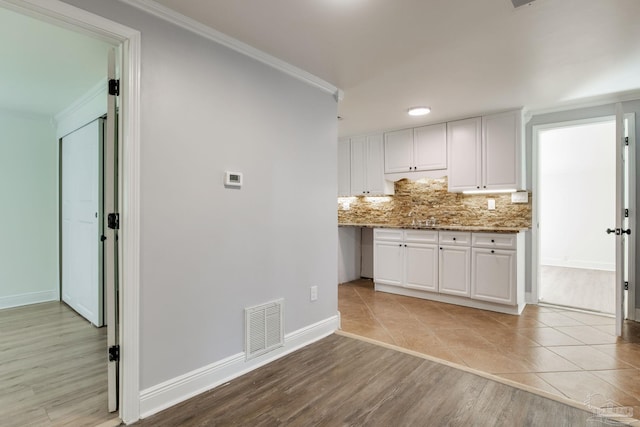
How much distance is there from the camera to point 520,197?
4129mm

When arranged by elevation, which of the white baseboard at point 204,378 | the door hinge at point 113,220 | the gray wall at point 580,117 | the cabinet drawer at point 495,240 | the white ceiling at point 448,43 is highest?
the white ceiling at point 448,43

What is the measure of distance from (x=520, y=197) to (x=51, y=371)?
16.5ft

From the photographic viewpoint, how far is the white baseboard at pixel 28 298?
154 inches

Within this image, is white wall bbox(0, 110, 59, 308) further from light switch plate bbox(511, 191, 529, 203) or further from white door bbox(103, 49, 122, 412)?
light switch plate bbox(511, 191, 529, 203)

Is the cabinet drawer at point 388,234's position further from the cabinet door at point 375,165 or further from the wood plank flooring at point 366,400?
the wood plank flooring at point 366,400

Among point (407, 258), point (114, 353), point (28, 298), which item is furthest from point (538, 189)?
point (28, 298)

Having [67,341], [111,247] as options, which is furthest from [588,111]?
[67,341]

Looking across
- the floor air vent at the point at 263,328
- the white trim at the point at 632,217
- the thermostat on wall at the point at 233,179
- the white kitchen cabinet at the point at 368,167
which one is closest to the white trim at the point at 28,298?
the floor air vent at the point at 263,328

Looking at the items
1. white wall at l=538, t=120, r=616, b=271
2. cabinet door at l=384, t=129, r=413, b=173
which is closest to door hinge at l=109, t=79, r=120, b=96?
cabinet door at l=384, t=129, r=413, b=173

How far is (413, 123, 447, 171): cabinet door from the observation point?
14.6 feet

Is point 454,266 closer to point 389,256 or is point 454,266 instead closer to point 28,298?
point 389,256

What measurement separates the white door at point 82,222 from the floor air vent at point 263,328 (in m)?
1.82

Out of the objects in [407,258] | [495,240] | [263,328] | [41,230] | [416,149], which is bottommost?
[263,328]

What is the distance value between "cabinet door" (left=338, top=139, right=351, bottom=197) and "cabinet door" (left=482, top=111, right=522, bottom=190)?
2.06m
